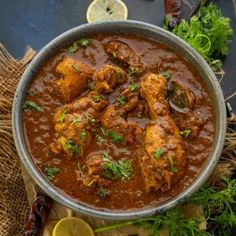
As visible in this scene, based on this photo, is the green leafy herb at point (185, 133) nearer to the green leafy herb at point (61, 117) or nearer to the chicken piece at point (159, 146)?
the chicken piece at point (159, 146)

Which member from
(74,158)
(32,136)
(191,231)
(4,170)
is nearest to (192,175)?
(191,231)

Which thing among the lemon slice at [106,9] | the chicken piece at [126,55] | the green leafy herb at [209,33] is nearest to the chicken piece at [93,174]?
the chicken piece at [126,55]

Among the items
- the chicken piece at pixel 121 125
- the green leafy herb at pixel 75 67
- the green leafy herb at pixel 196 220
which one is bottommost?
the green leafy herb at pixel 196 220

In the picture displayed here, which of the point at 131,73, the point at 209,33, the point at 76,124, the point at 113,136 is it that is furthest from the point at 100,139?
the point at 209,33

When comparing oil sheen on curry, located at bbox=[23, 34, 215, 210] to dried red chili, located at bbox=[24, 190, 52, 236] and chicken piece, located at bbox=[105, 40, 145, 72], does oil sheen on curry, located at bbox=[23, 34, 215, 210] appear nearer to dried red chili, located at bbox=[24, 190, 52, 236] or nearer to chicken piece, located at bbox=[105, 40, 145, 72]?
chicken piece, located at bbox=[105, 40, 145, 72]

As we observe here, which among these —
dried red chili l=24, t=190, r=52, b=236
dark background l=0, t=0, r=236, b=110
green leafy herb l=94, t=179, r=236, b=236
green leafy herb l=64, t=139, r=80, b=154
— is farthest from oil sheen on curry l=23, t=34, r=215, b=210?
dark background l=0, t=0, r=236, b=110
